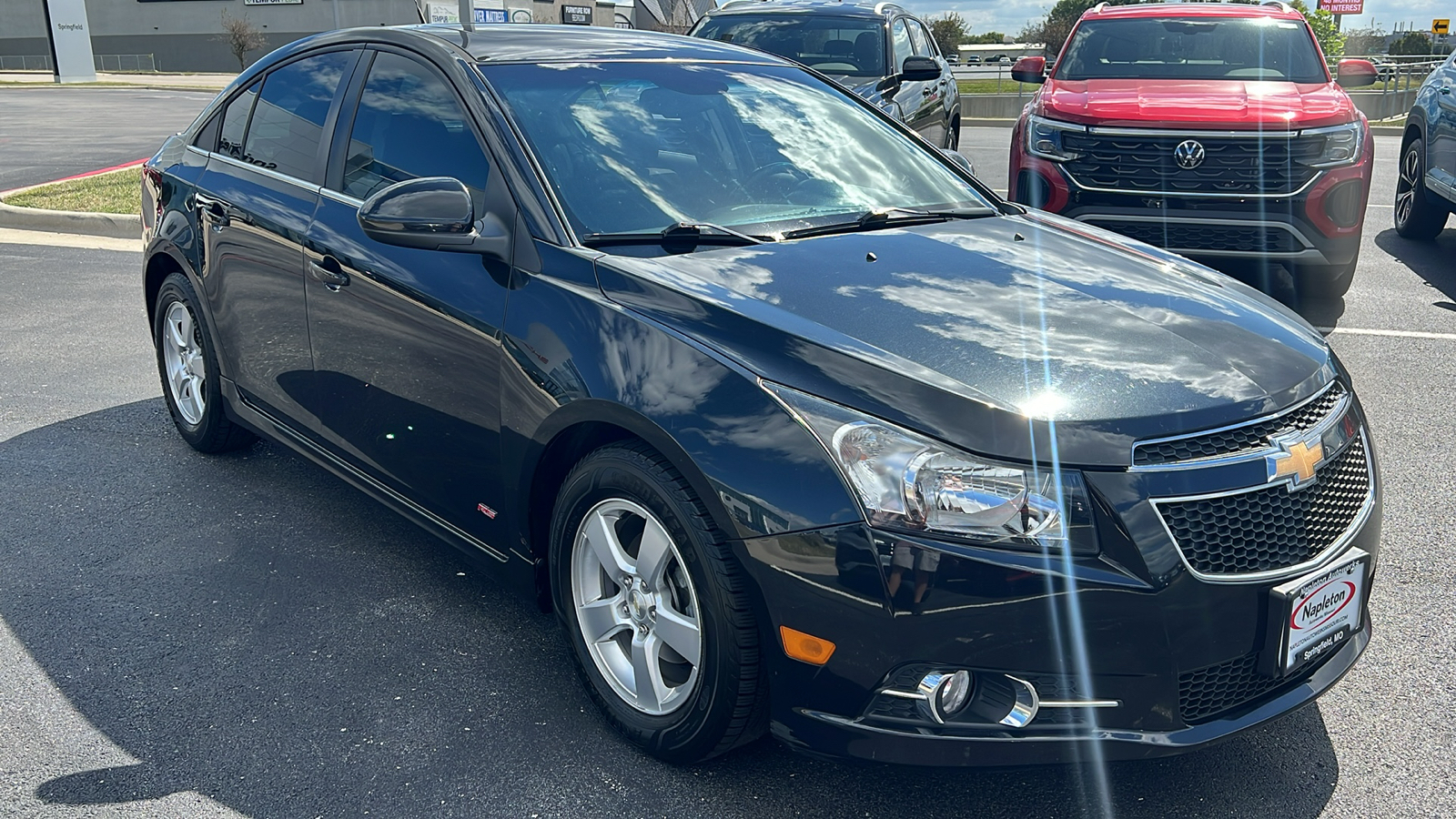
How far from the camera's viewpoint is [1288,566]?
246cm

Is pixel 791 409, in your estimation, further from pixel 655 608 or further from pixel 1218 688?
pixel 1218 688

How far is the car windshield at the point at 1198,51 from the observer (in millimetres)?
8188

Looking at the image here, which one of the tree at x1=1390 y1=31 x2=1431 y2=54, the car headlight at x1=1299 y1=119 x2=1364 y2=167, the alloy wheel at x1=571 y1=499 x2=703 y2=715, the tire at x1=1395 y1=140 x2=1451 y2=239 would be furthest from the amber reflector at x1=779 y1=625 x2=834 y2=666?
the tree at x1=1390 y1=31 x2=1431 y2=54

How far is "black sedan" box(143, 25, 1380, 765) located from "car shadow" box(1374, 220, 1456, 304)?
5.29 m

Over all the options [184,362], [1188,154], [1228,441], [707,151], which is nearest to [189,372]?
[184,362]

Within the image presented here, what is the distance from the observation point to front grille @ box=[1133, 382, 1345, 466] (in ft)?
7.76

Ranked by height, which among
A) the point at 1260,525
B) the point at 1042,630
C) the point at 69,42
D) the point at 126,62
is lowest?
the point at 1042,630

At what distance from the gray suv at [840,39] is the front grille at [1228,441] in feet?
24.7

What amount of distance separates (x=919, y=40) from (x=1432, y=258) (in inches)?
203

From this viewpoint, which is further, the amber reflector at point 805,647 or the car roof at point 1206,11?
the car roof at point 1206,11

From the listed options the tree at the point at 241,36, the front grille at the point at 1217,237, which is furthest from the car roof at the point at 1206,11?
the tree at the point at 241,36

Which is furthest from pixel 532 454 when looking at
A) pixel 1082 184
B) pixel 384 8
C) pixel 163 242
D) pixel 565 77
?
pixel 384 8

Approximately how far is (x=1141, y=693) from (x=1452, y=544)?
7.54 feet

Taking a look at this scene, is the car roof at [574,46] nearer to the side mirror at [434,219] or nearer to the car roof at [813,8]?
the side mirror at [434,219]
